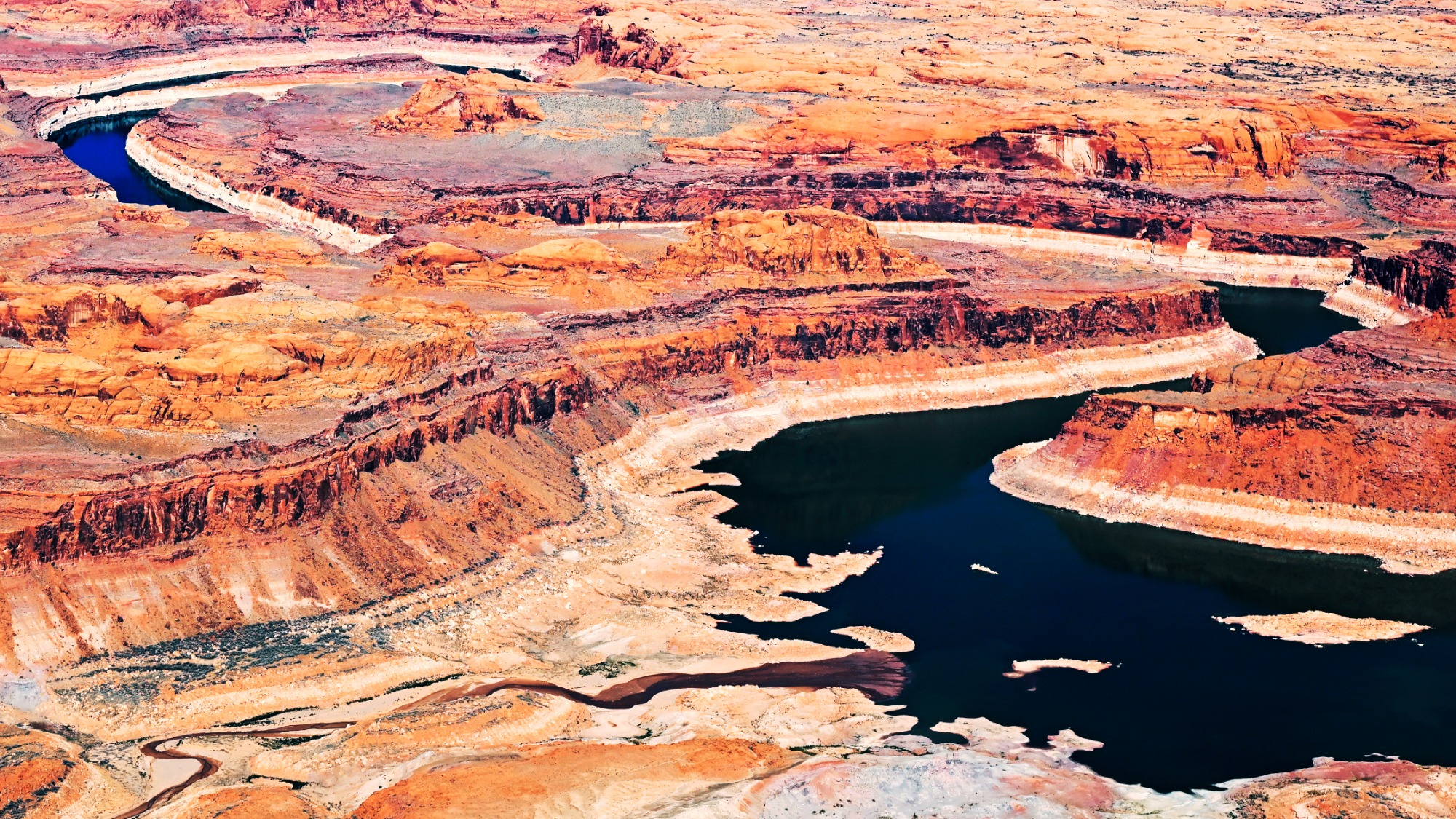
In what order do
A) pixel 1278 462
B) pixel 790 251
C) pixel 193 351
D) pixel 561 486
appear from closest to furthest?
pixel 193 351, pixel 561 486, pixel 1278 462, pixel 790 251

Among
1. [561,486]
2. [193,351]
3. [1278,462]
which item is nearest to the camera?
[193,351]

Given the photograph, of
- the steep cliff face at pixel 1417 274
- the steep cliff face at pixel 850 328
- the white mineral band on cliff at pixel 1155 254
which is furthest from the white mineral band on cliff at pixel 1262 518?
the white mineral band on cliff at pixel 1155 254

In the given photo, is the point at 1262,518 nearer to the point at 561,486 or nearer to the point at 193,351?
the point at 561,486

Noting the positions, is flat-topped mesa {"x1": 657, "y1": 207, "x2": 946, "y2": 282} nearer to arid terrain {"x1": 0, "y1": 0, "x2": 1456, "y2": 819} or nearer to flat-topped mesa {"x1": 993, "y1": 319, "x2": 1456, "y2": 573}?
arid terrain {"x1": 0, "y1": 0, "x2": 1456, "y2": 819}

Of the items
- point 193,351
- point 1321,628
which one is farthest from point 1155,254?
point 193,351

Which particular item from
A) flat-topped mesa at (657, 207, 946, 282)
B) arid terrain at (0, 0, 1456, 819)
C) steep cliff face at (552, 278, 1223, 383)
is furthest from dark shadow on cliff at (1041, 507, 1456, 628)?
flat-topped mesa at (657, 207, 946, 282)

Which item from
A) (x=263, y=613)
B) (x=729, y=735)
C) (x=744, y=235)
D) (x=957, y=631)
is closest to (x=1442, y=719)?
(x=957, y=631)

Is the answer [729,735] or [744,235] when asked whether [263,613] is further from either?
[744,235]
